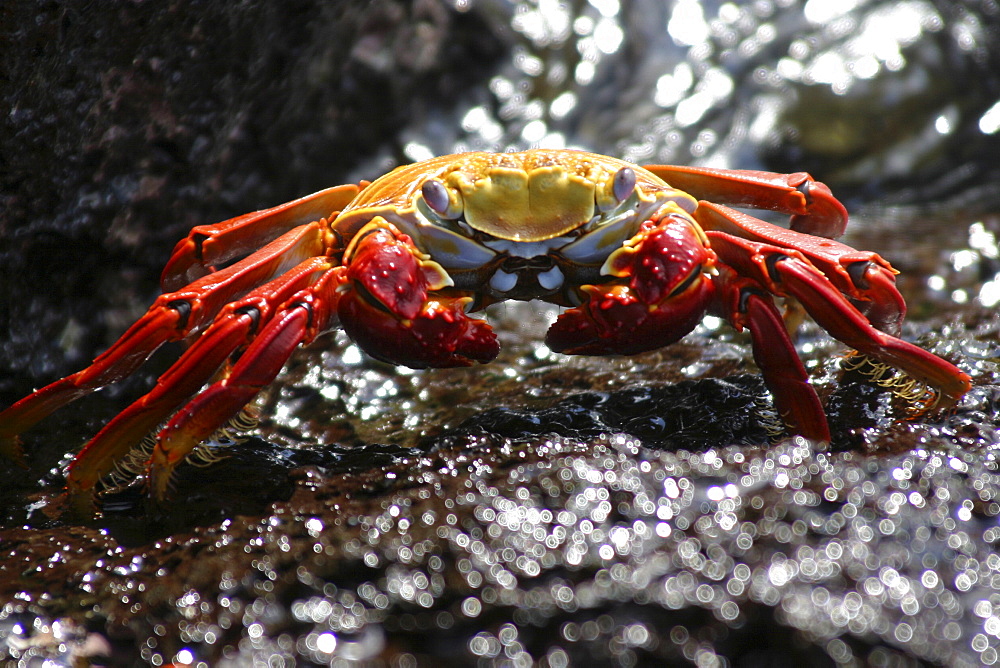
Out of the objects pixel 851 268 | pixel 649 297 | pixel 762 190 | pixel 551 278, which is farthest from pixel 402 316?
pixel 762 190

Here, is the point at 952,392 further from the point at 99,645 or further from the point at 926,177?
the point at 926,177

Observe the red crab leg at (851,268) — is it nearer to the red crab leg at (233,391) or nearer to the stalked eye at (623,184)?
the stalked eye at (623,184)

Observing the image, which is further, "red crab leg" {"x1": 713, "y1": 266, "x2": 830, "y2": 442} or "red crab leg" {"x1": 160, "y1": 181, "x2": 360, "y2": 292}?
"red crab leg" {"x1": 160, "y1": 181, "x2": 360, "y2": 292}

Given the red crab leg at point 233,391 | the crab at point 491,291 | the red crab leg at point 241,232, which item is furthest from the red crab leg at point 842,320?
the red crab leg at point 241,232

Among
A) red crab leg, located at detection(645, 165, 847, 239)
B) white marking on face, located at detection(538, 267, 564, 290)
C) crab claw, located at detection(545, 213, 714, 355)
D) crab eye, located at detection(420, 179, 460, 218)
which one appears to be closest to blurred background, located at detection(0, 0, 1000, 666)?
crab claw, located at detection(545, 213, 714, 355)

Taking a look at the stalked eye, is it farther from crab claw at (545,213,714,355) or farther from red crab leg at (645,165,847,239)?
red crab leg at (645,165,847,239)

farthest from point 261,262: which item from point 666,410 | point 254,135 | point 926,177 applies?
point 926,177
